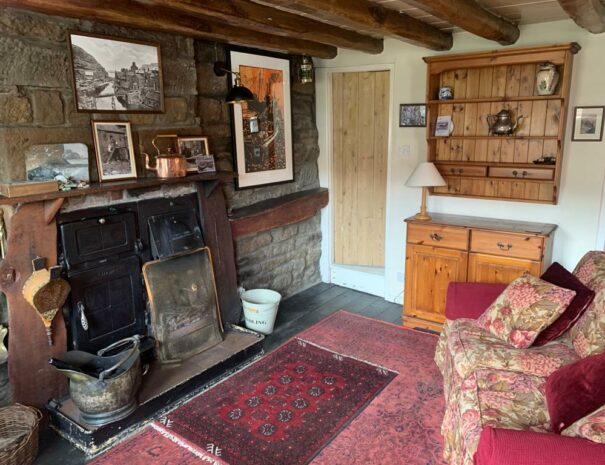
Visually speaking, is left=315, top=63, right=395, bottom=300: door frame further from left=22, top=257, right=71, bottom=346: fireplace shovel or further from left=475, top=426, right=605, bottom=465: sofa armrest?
left=475, top=426, right=605, bottom=465: sofa armrest

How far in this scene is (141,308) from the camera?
293 cm

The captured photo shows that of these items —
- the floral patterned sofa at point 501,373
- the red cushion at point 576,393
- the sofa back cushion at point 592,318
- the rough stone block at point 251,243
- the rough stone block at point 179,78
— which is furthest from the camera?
the rough stone block at point 251,243

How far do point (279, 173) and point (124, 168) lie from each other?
5.09 feet

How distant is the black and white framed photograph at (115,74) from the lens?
254 cm

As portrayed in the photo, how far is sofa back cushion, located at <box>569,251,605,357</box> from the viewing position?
6.90 ft

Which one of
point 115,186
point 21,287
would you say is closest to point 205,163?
point 115,186

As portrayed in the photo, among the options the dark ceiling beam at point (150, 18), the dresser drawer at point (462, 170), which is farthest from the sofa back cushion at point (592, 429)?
the dark ceiling beam at point (150, 18)

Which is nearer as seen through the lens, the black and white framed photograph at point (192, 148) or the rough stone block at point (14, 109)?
the rough stone block at point (14, 109)

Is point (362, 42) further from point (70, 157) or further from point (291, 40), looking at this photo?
point (70, 157)

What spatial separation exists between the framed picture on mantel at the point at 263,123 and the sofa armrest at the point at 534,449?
270 centimetres

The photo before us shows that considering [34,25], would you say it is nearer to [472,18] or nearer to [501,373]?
[472,18]

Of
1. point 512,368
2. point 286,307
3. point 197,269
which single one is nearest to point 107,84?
point 197,269

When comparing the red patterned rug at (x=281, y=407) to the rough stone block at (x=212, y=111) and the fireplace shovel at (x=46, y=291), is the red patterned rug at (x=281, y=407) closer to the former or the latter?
the fireplace shovel at (x=46, y=291)

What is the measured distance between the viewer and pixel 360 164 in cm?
443
